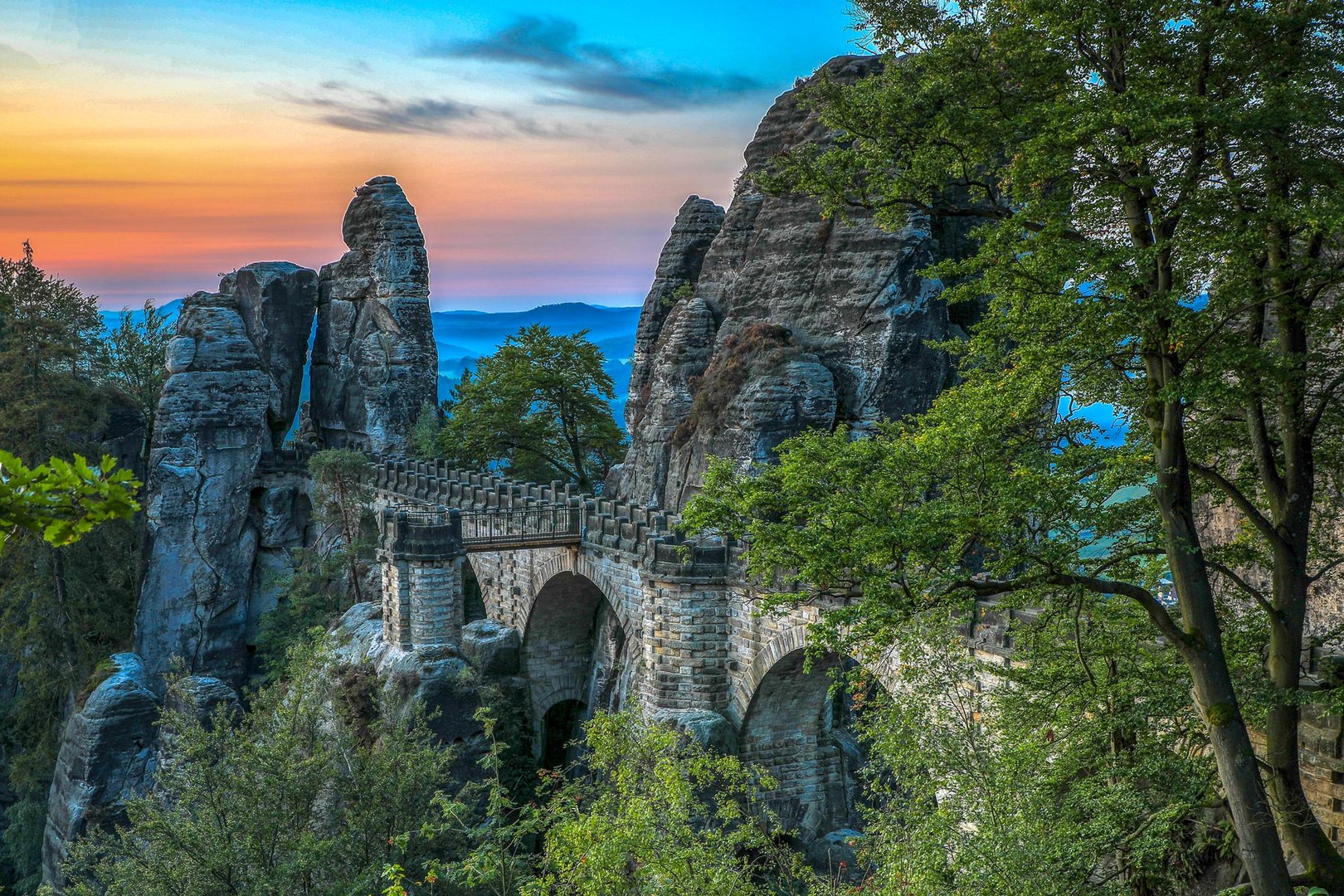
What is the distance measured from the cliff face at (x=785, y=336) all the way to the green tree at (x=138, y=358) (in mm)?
26571

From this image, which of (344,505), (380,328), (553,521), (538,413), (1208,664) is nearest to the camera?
(1208,664)

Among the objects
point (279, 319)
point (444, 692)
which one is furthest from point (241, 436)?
point (444, 692)

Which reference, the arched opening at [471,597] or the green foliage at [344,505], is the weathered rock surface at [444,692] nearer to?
the arched opening at [471,597]

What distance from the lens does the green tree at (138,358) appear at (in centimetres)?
4991

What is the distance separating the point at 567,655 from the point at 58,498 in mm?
26945

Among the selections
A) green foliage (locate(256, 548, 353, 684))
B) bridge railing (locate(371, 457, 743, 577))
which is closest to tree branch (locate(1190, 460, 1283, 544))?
bridge railing (locate(371, 457, 743, 577))

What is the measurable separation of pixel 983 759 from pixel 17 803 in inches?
1409

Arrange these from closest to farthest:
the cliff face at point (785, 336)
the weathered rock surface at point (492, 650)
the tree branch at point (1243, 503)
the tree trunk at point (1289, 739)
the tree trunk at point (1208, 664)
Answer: the tree trunk at point (1208, 664), the tree trunk at point (1289, 739), the tree branch at point (1243, 503), the weathered rock surface at point (492, 650), the cliff face at point (785, 336)

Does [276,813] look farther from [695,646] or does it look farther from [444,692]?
[695,646]

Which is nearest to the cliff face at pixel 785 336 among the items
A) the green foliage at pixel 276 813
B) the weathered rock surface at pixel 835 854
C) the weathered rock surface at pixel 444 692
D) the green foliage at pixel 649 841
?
the weathered rock surface at pixel 444 692

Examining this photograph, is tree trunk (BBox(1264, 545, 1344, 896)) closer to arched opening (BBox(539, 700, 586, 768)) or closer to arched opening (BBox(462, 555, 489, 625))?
arched opening (BBox(539, 700, 586, 768))

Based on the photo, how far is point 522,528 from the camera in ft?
99.2

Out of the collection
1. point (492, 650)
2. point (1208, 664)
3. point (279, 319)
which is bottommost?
point (492, 650)

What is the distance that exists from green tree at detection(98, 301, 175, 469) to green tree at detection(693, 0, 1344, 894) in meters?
45.2
